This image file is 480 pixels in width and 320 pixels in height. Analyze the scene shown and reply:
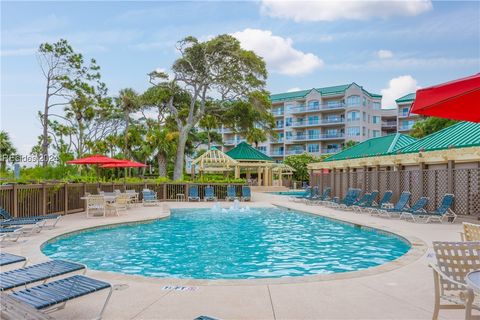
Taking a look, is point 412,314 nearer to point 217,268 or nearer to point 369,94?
point 217,268

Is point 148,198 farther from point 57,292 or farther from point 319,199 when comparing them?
point 57,292

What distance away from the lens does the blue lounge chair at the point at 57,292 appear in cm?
345

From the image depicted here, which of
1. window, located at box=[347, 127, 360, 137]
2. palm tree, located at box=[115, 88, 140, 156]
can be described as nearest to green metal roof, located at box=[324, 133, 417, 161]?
palm tree, located at box=[115, 88, 140, 156]

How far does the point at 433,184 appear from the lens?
50.9ft

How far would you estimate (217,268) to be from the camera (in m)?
7.77

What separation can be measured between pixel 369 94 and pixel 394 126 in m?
7.11

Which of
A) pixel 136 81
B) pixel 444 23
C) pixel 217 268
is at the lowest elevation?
pixel 217 268

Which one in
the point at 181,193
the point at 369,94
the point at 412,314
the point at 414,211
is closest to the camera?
the point at 412,314

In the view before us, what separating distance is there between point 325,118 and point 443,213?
48074 mm

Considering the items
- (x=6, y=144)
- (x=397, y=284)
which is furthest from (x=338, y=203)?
(x=6, y=144)

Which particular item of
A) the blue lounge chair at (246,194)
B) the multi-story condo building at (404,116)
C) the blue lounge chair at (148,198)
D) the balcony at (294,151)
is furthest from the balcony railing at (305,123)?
the blue lounge chair at (148,198)

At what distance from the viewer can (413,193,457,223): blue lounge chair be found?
13461 millimetres

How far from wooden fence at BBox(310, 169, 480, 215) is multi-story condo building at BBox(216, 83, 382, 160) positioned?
37.7 m

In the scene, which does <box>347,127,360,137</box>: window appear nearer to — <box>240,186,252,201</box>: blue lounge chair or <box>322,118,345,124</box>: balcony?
<box>322,118,345,124</box>: balcony
